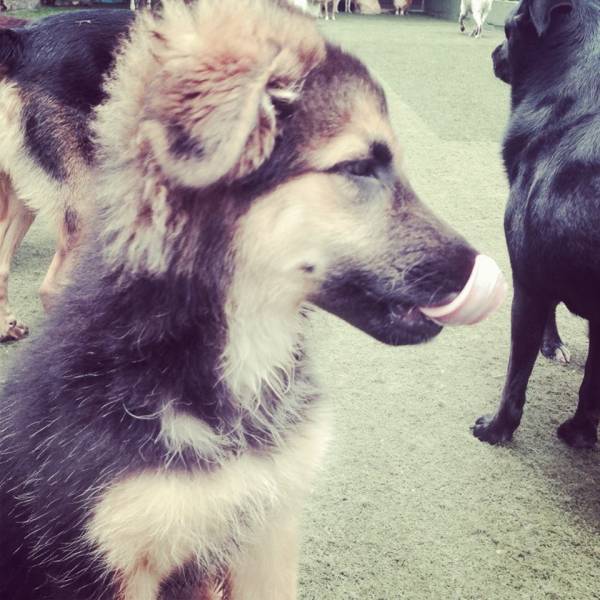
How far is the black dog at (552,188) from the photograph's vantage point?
2398mm

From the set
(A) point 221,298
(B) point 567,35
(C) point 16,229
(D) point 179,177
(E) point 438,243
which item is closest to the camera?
(D) point 179,177

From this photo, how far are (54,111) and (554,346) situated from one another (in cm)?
262

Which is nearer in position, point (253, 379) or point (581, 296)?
point (253, 379)

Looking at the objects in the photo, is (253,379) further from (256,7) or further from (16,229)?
(16,229)

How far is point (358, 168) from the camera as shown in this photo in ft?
5.12

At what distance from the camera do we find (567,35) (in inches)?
111

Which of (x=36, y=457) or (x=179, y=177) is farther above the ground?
(x=179, y=177)

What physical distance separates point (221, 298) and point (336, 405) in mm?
1614

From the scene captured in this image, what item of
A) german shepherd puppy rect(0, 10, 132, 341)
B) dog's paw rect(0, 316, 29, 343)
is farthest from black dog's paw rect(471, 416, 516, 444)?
dog's paw rect(0, 316, 29, 343)

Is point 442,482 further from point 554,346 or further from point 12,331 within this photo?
point 12,331

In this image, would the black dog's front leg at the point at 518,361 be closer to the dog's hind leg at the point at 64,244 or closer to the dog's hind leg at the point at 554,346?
the dog's hind leg at the point at 554,346

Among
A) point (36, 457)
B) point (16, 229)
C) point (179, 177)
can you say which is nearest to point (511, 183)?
point (179, 177)

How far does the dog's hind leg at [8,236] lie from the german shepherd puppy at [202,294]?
A: 1.85 m

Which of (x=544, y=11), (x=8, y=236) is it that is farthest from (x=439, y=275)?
(x=8, y=236)
